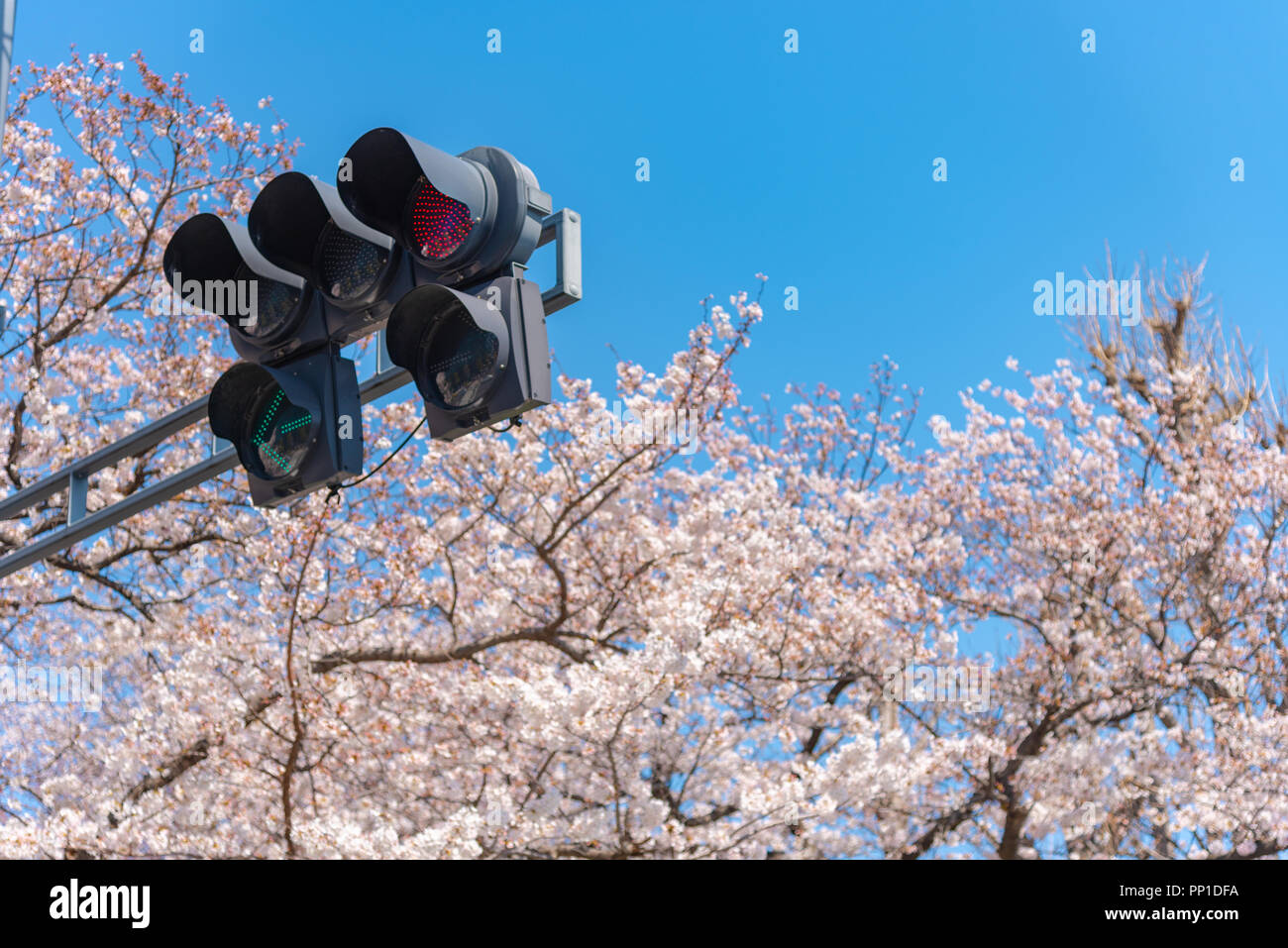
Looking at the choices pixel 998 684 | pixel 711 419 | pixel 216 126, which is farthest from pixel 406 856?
pixel 216 126

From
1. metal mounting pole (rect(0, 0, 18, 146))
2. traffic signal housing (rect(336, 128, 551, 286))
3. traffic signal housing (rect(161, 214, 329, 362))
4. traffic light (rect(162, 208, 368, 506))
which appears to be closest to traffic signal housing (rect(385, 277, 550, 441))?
traffic signal housing (rect(336, 128, 551, 286))

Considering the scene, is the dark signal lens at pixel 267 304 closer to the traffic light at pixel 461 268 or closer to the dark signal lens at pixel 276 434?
the dark signal lens at pixel 276 434

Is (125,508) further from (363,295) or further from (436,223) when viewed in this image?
(436,223)

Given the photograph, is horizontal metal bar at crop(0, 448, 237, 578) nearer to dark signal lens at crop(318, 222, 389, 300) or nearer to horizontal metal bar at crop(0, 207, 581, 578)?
horizontal metal bar at crop(0, 207, 581, 578)

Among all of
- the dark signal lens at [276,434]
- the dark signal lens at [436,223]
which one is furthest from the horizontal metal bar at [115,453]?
the dark signal lens at [436,223]

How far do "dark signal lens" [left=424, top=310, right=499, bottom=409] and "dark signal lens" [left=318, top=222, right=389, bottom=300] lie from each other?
34cm

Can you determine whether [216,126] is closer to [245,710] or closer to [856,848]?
[245,710]

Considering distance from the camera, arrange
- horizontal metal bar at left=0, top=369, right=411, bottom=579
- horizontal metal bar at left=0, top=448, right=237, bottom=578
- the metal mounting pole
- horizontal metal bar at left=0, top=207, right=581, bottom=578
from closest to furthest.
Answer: horizontal metal bar at left=0, top=207, right=581, bottom=578 < horizontal metal bar at left=0, top=369, right=411, bottom=579 < horizontal metal bar at left=0, top=448, right=237, bottom=578 < the metal mounting pole

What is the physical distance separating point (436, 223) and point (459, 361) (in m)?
0.42

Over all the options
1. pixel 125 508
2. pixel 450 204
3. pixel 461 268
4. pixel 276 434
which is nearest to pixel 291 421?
pixel 276 434

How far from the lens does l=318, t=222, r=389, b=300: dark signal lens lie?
3658mm

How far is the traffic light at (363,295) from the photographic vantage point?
11.0 ft

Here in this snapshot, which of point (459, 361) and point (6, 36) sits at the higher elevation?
point (6, 36)

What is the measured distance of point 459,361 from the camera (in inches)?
137
